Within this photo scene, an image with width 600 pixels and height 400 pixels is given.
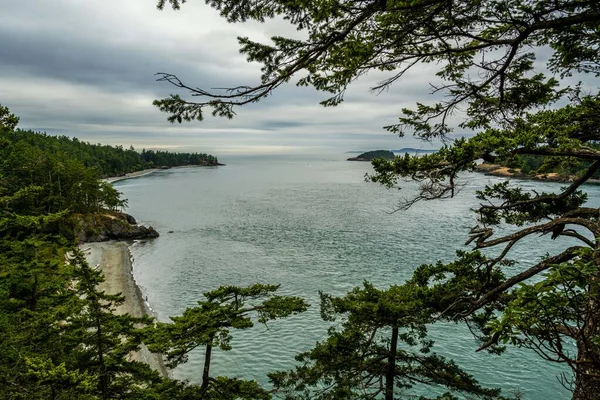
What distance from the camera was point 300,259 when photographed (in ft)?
130

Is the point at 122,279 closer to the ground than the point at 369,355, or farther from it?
closer to the ground

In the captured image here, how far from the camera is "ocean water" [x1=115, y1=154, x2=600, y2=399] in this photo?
20.3m

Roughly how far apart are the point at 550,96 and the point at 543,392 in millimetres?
17048

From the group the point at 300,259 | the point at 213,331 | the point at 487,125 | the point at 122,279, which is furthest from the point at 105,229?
the point at 487,125

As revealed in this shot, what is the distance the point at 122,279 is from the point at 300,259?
705 inches

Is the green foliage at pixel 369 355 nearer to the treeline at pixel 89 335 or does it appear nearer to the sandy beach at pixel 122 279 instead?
the treeline at pixel 89 335

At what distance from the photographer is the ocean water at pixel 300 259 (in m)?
20.3

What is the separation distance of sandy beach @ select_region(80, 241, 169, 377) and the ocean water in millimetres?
1094

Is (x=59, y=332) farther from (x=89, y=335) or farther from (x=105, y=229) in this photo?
(x=105, y=229)

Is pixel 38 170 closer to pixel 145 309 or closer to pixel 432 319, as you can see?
pixel 145 309

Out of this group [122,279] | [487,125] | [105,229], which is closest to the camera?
[487,125]

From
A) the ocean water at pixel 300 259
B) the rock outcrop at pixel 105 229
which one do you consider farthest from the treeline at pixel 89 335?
the rock outcrop at pixel 105 229

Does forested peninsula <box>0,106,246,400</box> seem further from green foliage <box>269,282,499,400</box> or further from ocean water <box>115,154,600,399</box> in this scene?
ocean water <box>115,154,600,399</box>

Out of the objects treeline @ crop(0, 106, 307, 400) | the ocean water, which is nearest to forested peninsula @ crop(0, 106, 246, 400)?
treeline @ crop(0, 106, 307, 400)
